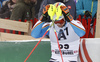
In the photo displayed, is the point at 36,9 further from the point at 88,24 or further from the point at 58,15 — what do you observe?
the point at 58,15

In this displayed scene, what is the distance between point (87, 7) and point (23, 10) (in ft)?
4.46

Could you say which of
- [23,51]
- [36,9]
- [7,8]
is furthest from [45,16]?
[7,8]

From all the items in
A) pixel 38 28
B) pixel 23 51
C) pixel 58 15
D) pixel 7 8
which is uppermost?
pixel 7 8

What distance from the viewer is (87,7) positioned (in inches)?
155

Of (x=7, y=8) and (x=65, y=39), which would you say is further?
(x=7, y=8)

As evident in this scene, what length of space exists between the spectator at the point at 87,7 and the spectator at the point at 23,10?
1.09m

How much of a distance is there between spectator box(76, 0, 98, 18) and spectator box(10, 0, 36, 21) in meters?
1.09

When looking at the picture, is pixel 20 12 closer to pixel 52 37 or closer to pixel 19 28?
pixel 19 28

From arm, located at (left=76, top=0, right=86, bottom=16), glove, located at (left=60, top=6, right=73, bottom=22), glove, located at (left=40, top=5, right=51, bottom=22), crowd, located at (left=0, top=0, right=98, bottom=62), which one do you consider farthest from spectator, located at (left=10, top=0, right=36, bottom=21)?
glove, located at (left=60, top=6, right=73, bottom=22)

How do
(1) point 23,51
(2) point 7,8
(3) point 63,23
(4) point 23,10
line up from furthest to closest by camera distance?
(2) point 7,8 → (4) point 23,10 → (1) point 23,51 → (3) point 63,23

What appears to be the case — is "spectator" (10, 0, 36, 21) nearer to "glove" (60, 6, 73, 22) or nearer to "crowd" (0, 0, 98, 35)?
"crowd" (0, 0, 98, 35)

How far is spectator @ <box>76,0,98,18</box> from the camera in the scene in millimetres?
3881

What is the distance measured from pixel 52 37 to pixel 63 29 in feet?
0.70

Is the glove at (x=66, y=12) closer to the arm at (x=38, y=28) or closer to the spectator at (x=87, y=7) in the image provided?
the arm at (x=38, y=28)
